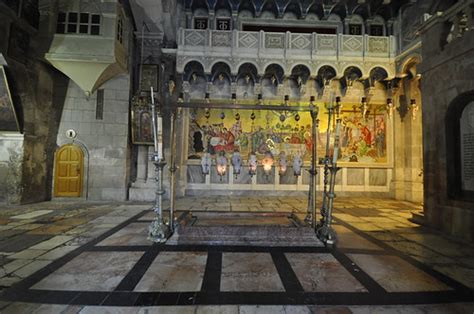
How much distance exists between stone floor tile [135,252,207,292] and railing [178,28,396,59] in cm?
838

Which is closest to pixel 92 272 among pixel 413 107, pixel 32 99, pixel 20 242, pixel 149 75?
pixel 20 242

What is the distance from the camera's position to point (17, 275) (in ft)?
9.48

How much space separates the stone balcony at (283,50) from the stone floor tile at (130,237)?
6719 mm

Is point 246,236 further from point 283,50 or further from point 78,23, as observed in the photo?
point 78,23

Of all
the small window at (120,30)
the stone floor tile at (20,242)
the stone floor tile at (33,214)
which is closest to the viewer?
the stone floor tile at (20,242)

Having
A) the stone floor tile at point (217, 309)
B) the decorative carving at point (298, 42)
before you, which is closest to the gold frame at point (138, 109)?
the decorative carving at point (298, 42)

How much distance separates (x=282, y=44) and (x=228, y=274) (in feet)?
30.8

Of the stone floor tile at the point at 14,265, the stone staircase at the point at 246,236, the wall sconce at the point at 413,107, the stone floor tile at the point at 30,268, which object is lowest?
the stone floor tile at the point at 14,265

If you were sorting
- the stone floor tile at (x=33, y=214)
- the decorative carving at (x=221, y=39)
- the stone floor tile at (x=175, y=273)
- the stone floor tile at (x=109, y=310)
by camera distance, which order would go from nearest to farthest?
the stone floor tile at (x=109, y=310)
the stone floor tile at (x=175, y=273)
the stone floor tile at (x=33, y=214)
the decorative carving at (x=221, y=39)

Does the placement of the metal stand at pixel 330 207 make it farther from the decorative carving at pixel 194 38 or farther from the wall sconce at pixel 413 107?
the wall sconce at pixel 413 107

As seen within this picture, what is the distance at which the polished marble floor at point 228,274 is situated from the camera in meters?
2.35

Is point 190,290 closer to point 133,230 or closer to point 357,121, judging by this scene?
point 133,230

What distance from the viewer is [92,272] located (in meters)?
2.99

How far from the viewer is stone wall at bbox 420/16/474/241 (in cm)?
459
